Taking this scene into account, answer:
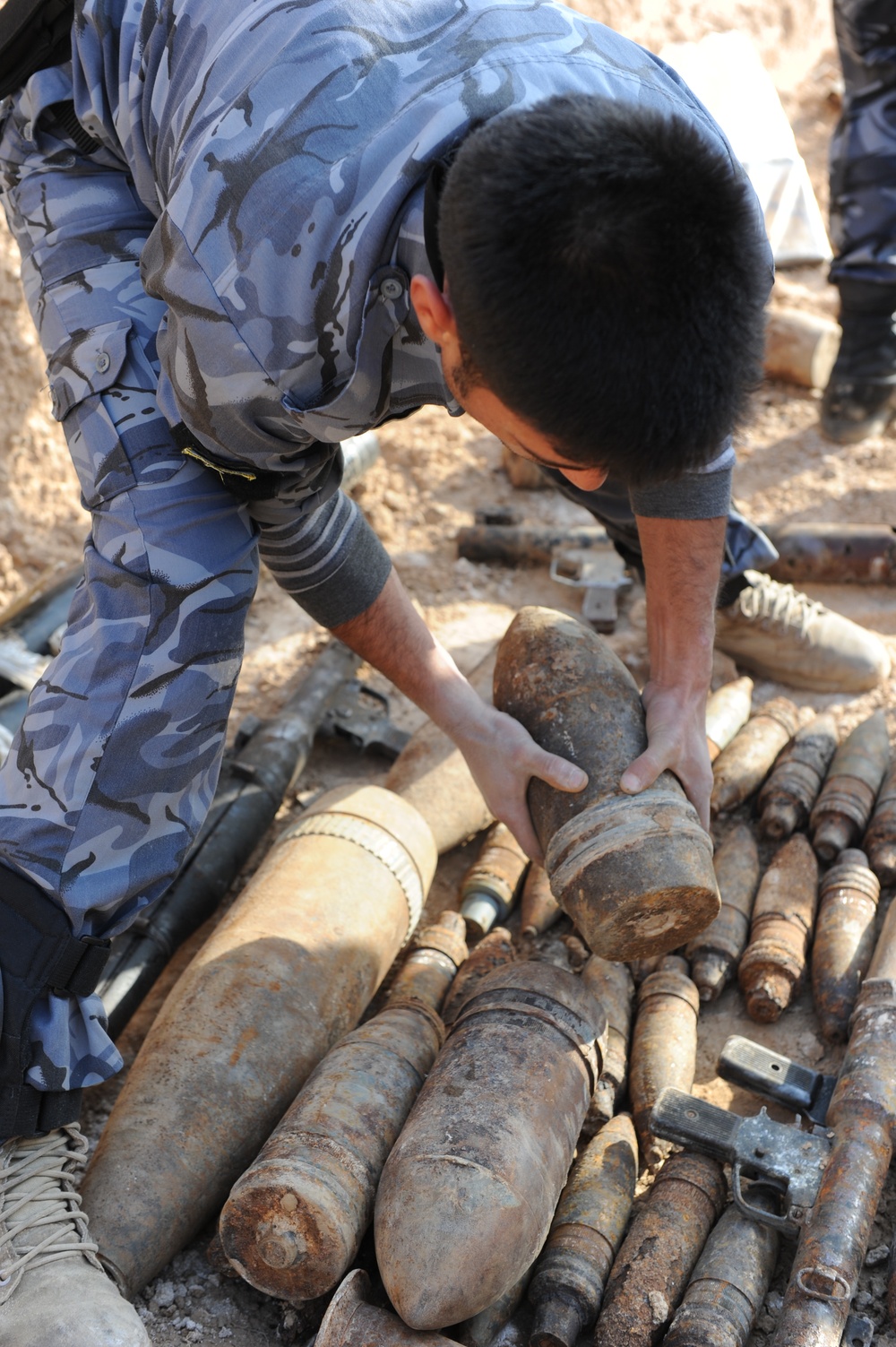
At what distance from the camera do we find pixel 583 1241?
2.32 meters

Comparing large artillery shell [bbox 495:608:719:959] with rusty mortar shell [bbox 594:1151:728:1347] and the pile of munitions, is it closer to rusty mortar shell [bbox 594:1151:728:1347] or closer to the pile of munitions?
the pile of munitions

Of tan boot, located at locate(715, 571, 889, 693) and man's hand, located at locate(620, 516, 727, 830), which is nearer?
man's hand, located at locate(620, 516, 727, 830)

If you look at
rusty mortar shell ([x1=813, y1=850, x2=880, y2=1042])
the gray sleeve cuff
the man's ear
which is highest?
the man's ear

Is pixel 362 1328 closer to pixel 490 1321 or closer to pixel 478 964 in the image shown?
pixel 490 1321

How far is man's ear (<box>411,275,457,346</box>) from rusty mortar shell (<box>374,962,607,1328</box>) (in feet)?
4.67

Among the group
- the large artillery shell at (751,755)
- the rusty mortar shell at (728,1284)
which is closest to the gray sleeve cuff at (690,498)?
the large artillery shell at (751,755)

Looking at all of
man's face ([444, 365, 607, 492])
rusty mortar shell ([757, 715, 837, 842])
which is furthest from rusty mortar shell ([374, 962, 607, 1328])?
rusty mortar shell ([757, 715, 837, 842])

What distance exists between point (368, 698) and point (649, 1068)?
205cm

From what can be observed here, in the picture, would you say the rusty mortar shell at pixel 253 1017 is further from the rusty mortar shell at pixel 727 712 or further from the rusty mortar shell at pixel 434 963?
the rusty mortar shell at pixel 727 712

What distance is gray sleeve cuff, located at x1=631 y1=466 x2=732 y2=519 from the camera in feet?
9.42

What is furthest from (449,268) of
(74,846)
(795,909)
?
(795,909)

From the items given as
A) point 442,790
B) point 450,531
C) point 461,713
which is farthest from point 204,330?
point 450,531

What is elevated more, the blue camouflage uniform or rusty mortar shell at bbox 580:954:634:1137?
the blue camouflage uniform

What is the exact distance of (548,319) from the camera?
1716mm
